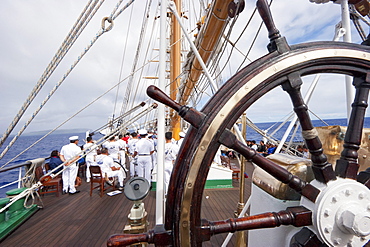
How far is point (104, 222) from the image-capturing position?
2.83 m

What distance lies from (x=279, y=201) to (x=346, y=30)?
131cm

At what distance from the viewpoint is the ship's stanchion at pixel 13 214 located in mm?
2509

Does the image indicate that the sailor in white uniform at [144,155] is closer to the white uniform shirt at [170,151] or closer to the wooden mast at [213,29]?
the white uniform shirt at [170,151]

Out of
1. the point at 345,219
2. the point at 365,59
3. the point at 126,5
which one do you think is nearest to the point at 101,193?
the point at 126,5

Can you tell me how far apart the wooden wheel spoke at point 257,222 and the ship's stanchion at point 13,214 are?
3099mm

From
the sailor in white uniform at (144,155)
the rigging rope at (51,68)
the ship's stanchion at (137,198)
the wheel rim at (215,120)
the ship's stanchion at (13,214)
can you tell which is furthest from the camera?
the sailor in white uniform at (144,155)

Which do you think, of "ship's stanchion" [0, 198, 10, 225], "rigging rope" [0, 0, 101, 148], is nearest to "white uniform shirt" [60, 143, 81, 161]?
"ship's stanchion" [0, 198, 10, 225]

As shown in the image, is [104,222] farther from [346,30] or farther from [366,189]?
[346,30]

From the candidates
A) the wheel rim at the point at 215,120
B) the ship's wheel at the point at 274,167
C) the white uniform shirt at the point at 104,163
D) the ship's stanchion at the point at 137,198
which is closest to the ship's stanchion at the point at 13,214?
the white uniform shirt at the point at 104,163

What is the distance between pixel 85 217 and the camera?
9.77 feet

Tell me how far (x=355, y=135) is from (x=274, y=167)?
424 millimetres

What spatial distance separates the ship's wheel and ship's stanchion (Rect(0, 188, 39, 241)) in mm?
2926

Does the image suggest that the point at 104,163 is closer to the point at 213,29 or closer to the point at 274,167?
the point at 213,29

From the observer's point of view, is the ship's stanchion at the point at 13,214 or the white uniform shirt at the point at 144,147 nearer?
the ship's stanchion at the point at 13,214
